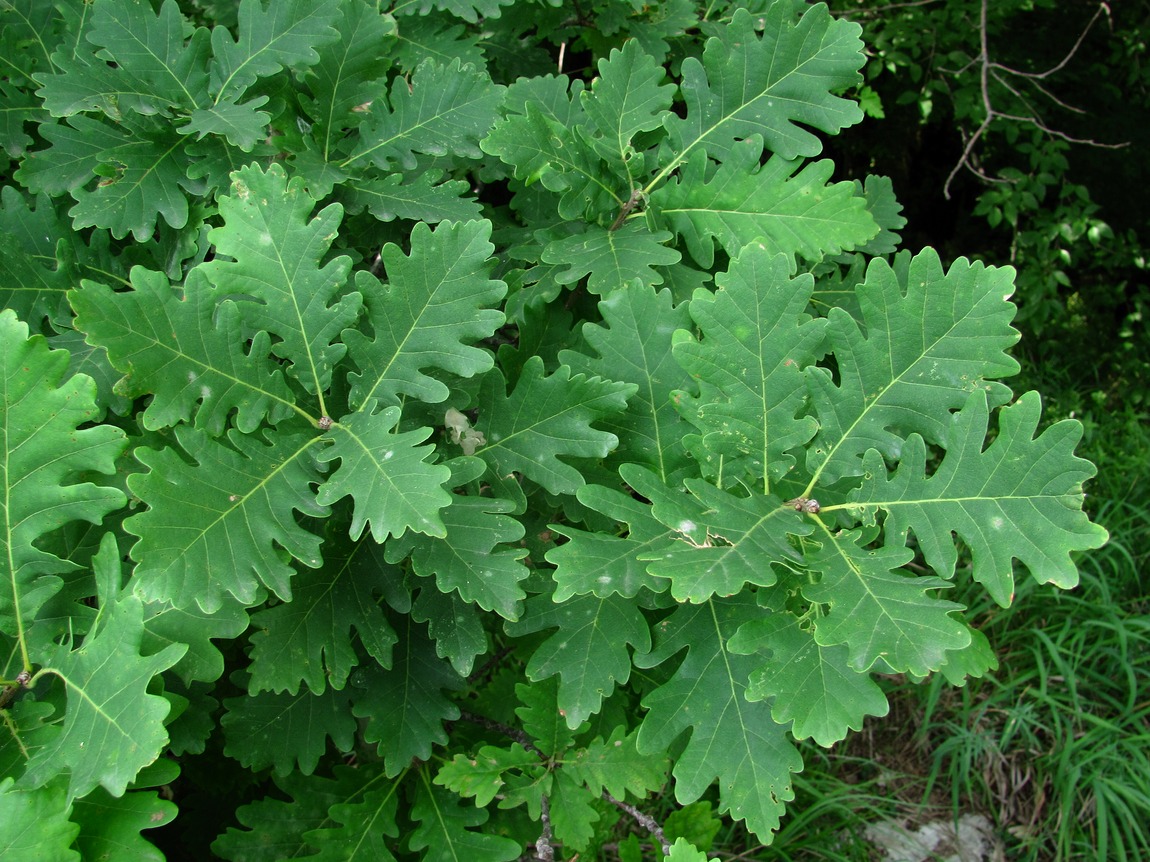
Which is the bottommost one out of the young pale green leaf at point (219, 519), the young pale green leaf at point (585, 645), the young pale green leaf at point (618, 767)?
the young pale green leaf at point (618, 767)

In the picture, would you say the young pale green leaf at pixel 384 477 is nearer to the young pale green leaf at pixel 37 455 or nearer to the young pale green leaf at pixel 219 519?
the young pale green leaf at pixel 219 519

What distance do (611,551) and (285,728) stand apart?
695mm

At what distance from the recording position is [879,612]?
1131 mm

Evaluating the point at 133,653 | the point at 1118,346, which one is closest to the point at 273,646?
the point at 133,653

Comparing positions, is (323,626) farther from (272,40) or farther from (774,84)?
(774,84)

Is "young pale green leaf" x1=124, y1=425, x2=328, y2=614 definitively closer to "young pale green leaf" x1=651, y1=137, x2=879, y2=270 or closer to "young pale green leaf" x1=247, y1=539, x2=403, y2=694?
"young pale green leaf" x1=247, y1=539, x2=403, y2=694

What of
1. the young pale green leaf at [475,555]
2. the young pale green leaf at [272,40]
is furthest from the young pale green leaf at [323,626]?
the young pale green leaf at [272,40]

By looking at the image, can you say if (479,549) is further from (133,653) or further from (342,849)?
(342,849)

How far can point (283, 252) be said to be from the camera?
1254mm

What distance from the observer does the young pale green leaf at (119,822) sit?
44.6 inches

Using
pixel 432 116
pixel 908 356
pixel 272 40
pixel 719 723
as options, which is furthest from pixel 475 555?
pixel 272 40

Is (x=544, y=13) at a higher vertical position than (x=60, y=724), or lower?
higher

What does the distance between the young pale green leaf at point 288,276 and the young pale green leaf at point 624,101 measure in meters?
0.48

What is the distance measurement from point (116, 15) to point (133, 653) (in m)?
1.01
